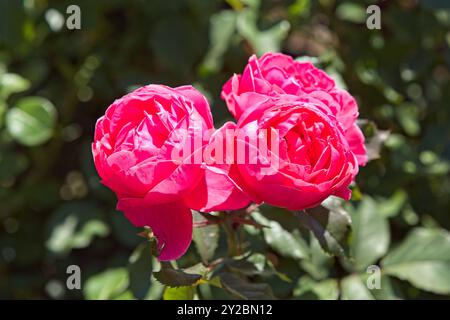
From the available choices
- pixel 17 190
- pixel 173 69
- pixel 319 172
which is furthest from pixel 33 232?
pixel 319 172

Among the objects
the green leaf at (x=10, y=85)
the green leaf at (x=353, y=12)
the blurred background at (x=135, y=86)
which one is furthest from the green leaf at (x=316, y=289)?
the green leaf at (x=10, y=85)

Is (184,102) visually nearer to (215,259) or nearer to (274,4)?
(215,259)

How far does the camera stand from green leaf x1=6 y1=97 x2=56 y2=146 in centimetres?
153

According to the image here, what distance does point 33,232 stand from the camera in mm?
1727

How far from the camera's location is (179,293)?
1051mm

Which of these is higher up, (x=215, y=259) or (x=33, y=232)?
(x=215, y=259)

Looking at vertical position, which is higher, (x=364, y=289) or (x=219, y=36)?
(x=219, y=36)

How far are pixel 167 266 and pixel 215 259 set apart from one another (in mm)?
196

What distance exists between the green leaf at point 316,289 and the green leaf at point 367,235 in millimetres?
76

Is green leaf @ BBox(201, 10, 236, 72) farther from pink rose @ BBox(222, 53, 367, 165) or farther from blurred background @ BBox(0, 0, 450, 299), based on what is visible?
pink rose @ BBox(222, 53, 367, 165)

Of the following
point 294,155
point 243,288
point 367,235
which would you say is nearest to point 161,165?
point 294,155

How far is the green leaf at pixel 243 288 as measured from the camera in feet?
3.27

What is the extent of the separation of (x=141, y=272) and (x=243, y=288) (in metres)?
0.24

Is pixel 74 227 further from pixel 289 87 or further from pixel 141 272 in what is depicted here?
pixel 289 87
